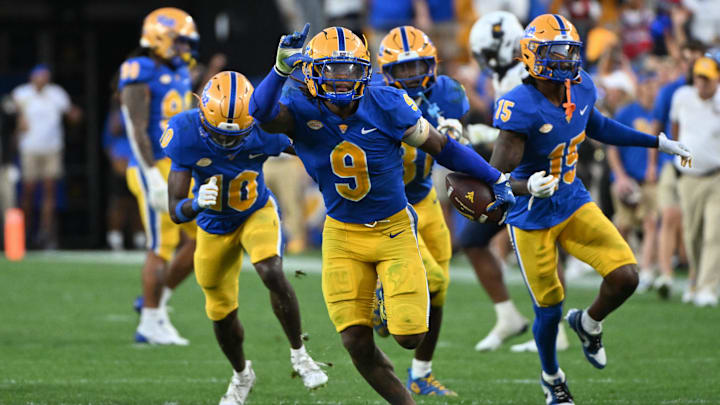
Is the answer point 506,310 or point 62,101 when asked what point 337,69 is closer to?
point 506,310

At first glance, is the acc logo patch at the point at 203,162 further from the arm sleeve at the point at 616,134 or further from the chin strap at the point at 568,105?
the arm sleeve at the point at 616,134

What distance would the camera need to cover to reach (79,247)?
54.5 feet

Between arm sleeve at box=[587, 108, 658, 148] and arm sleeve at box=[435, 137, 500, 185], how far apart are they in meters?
1.10

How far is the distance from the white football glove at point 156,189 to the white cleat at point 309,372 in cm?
201

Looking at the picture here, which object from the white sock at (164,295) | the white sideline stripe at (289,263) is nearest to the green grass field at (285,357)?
the white sock at (164,295)

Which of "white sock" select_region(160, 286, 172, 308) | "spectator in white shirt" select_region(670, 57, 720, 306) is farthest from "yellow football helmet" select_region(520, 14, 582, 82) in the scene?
"spectator in white shirt" select_region(670, 57, 720, 306)

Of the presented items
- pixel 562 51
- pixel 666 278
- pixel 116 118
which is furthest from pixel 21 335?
pixel 116 118

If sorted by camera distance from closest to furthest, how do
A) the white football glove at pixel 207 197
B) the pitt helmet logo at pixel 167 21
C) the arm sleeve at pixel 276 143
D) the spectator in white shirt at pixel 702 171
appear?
1. the white football glove at pixel 207 197
2. the arm sleeve at pixel 276 143
3. the pitt helmet logo at pixel 167 21
4. the spectator in white shirt at pixel 702 171

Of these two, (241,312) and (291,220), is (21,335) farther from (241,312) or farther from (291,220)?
(291,220)

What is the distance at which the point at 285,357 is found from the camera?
24.1ft

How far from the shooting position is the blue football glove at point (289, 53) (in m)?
4.80

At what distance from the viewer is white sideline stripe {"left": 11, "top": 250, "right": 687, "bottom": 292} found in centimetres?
1183

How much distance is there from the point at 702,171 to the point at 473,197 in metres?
5.13

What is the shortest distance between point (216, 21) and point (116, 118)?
191 cm
